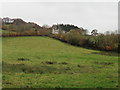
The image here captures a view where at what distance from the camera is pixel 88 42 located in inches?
2953

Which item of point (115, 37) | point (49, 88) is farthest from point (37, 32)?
point (49, 88)

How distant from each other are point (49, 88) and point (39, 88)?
53cm

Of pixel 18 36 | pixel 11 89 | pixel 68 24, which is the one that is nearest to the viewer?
pixel 11 89

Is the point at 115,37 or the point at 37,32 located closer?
the point at 115,37

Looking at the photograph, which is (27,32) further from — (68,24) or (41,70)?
(41,70)

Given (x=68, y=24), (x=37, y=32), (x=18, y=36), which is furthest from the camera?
(x=68, y=24)

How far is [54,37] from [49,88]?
73544 millimetres

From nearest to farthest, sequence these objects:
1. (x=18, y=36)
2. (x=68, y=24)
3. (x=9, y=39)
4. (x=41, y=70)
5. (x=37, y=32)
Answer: (x=41, y=70), (x=9, y=39), (x=18, y=36), (x=37, y=32), (x=68, y=24)

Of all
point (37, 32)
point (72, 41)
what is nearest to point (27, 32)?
point (37, 32)

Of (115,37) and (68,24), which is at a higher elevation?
(68,24)

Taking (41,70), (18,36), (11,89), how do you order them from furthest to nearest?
(18,36) → (41,70) → (11,89)

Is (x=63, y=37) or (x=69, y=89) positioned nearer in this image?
(x=69, y=89)

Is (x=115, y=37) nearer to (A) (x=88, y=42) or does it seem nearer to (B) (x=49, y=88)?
(A) (x=88, y=42)

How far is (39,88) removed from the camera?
1028 cm
